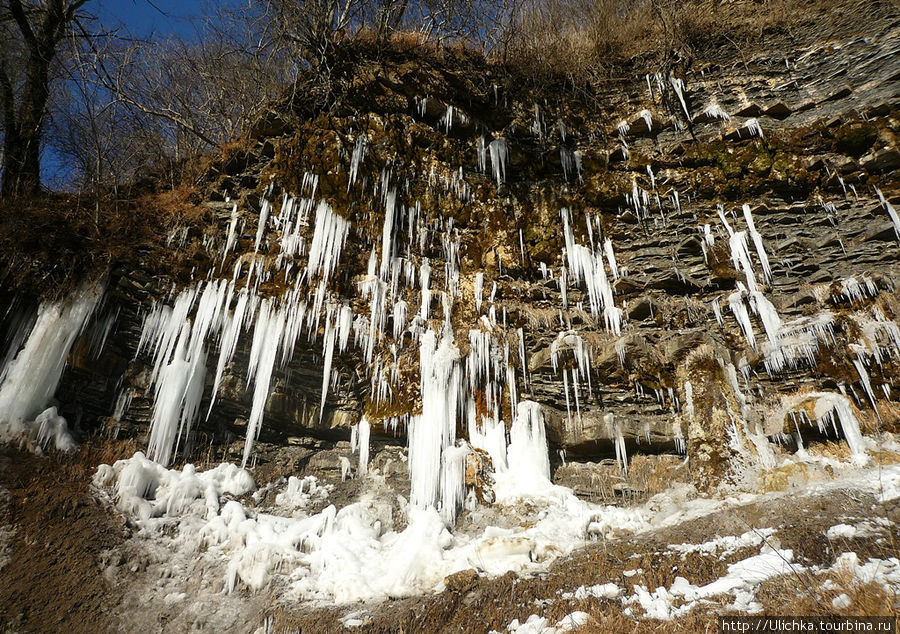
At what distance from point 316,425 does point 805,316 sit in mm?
8418

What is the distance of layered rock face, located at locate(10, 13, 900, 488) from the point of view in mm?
6746

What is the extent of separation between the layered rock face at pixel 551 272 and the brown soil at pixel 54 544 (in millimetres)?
1071

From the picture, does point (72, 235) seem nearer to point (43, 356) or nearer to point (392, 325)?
point (43, 356)

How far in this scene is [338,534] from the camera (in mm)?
6258

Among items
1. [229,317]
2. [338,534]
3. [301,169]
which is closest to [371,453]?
[338,534]

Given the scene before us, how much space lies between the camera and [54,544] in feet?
17.3

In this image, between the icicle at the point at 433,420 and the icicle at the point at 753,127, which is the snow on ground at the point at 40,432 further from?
the icicle at the point at 753,127

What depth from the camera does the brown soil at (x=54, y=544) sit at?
4746 millimetres

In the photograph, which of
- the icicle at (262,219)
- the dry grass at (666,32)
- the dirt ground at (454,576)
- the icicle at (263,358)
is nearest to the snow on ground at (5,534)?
the dirt ground at (454,576)

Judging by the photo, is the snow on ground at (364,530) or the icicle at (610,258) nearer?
the snow on ground at (364,530)

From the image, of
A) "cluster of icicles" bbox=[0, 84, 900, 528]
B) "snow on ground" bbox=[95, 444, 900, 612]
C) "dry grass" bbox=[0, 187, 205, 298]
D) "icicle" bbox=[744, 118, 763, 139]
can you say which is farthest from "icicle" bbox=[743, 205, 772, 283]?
"dry grass" bbox=[0, 187, 205, 298]

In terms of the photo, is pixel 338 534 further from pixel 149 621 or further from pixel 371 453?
pixel 149 621

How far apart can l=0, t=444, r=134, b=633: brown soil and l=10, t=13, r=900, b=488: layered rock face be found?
3.51 ft

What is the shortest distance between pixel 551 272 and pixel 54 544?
8.40 meters
